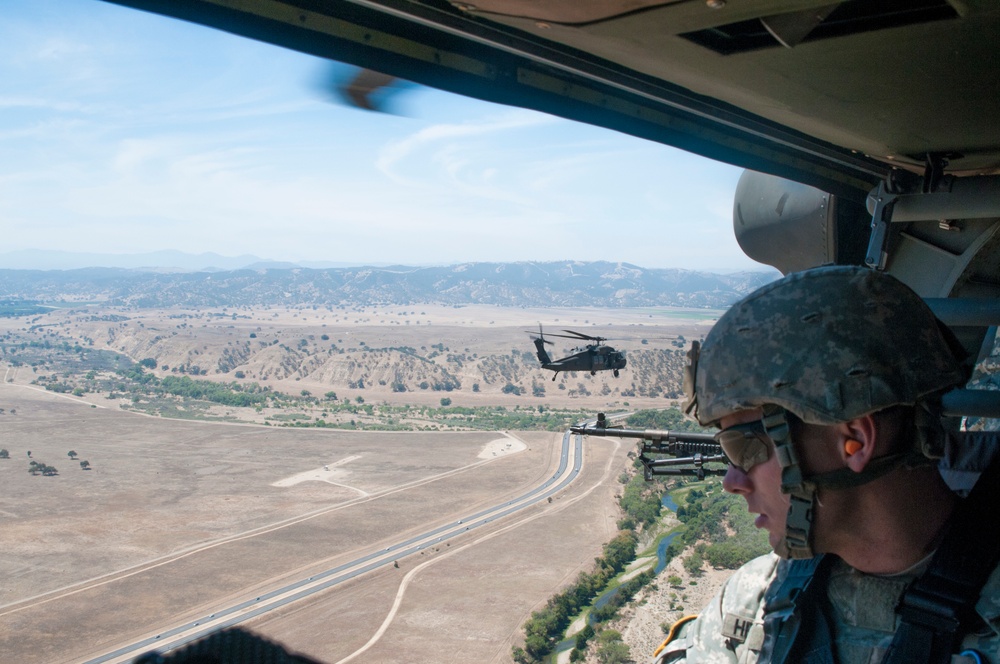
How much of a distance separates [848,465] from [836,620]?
0.48 meters

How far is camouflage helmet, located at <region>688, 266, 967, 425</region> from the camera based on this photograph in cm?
196

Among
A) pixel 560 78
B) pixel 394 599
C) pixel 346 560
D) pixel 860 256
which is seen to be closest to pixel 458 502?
pixel 346 560

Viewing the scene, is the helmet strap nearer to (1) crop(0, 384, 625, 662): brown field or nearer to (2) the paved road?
(2) the paved road

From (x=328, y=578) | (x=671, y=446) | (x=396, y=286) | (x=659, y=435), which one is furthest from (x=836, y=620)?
(x=396, y=286)

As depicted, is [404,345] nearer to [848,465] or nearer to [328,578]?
[328,578]

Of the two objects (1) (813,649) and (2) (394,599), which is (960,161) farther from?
(2) (394,599)

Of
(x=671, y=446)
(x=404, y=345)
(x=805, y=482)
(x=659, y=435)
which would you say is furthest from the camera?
(x=404, y=345)

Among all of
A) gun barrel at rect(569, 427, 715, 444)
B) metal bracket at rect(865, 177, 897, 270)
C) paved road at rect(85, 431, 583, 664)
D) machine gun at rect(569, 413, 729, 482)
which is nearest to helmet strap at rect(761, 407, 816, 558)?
metal bracket at rect(865, 177, 897, 270)

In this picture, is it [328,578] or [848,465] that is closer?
[848,465]

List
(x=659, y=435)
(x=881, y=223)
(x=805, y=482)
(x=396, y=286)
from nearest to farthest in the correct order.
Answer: (x=805, y=482)
(x=881, y=223)
(x=659, y=435)
(x=396, y=286)

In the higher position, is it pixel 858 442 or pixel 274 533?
pixel 858 442

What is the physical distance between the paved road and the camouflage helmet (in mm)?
18886

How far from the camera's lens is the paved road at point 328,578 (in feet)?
81.6

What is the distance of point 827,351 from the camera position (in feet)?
6.64
